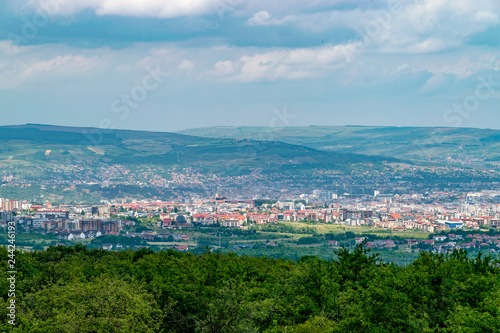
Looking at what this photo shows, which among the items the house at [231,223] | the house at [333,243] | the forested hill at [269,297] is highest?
the forested hill at [269,297]

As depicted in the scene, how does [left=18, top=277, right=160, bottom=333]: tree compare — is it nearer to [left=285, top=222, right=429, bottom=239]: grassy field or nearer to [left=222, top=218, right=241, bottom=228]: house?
[left=285, top=222, right=429, bottom=239]: grassy field

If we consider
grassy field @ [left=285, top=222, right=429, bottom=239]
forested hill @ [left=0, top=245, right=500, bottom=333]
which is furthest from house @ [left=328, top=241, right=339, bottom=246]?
forested hill @ [left=0, top=245, right=500, bottom=333]

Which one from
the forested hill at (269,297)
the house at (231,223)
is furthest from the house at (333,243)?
the forested hill at (269,297)

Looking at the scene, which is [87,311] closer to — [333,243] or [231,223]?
[333,243]

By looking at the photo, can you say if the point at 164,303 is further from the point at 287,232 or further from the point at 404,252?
the point at 287,232

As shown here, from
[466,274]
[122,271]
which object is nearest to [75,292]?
[122,271]

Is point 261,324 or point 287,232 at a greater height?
point 261,324

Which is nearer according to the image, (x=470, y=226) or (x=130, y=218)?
(x=470, y=226)

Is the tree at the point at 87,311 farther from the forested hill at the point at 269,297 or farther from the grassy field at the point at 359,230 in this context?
the grassy field at the point at 359,230
